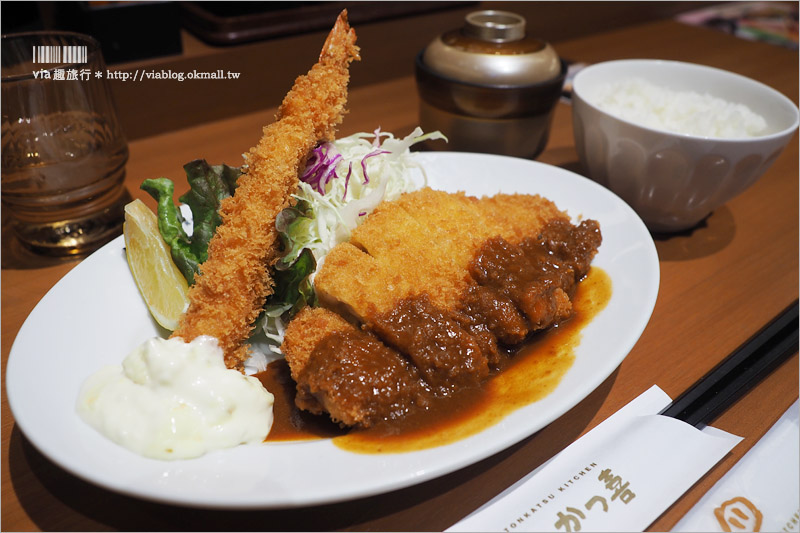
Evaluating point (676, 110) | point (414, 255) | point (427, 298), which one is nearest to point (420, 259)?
point (414, 255)

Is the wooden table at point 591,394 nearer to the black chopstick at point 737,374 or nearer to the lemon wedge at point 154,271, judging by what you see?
the black chopstick at point 737,374

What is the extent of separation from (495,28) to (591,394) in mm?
1581

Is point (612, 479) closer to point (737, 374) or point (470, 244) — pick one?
point (737, 374)

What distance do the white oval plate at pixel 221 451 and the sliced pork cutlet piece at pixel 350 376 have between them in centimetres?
11

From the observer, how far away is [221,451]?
42.4 inches

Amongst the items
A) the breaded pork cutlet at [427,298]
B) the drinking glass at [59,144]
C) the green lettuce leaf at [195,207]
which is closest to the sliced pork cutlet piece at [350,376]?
the breaded pork cutlet at [427,298]

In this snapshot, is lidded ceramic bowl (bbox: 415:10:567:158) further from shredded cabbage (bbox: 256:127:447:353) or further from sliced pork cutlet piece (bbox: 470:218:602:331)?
sliced pork cutlet piece (bbox: 470:218:602:331)

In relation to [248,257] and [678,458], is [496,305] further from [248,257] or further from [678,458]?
[248,257]

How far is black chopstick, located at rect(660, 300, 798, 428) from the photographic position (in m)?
1.38

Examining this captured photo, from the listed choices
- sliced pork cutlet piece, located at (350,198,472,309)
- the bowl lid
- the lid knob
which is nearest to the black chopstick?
sliced pork cutlet piece, located at (350,198,472,309)

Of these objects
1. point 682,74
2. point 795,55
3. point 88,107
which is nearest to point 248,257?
point 88,107

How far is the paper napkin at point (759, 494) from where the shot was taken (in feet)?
3.87

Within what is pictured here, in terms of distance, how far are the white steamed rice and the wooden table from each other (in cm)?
36

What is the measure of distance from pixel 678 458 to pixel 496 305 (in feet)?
1.78
